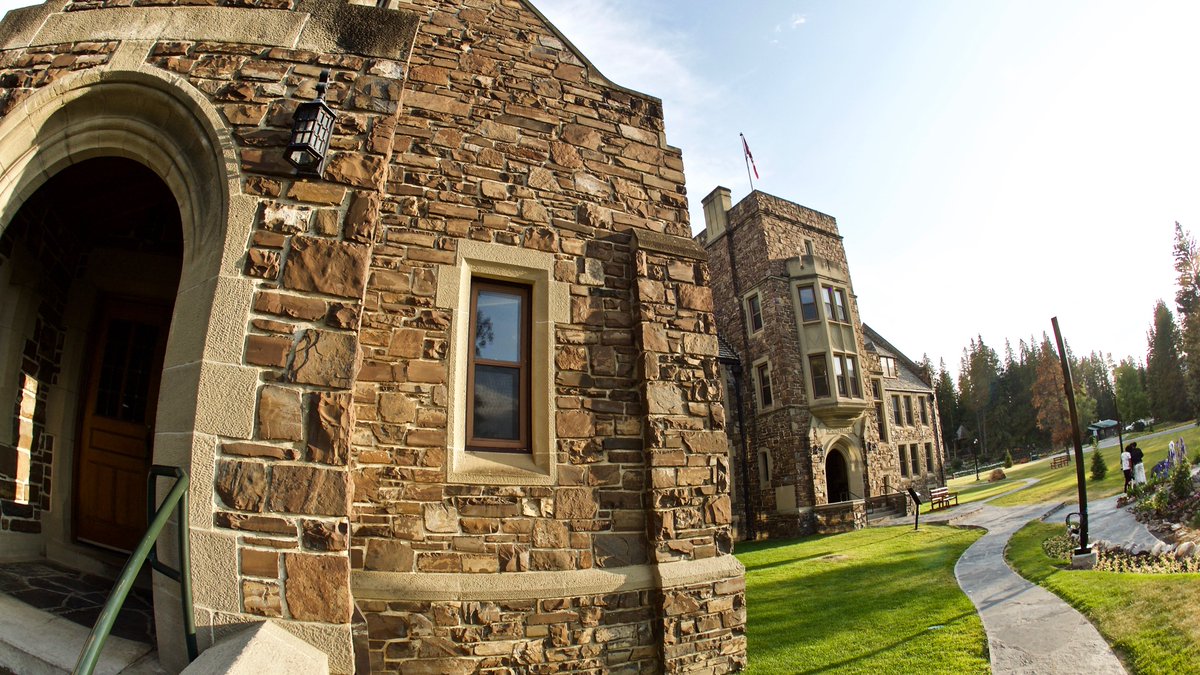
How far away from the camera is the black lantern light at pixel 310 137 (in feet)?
11.7

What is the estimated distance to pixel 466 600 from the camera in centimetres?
471

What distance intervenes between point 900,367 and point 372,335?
119ft

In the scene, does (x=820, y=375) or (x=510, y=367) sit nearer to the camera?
(x=510, y=367)

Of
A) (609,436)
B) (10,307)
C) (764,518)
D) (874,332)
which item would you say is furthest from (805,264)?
(10,307)

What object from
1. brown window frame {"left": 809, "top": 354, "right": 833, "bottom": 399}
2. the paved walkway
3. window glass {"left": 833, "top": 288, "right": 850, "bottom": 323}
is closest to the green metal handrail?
the paved walkway

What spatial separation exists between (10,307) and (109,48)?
112 inches

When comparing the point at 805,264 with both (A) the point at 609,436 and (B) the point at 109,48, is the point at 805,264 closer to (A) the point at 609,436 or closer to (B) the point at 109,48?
(A) the point at 609,436

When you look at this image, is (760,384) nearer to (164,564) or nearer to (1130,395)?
(164,564)

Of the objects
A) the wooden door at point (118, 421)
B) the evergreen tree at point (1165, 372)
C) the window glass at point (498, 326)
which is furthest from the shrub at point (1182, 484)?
the evergreen tree at point (1165, 372)

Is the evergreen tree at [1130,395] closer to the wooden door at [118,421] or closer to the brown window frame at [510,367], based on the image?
the brown window frame at [510,367]

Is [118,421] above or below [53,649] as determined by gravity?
above

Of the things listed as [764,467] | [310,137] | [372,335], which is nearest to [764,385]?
[764,467]

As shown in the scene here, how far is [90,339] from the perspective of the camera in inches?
242

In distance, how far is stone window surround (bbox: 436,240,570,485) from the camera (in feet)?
16.6
